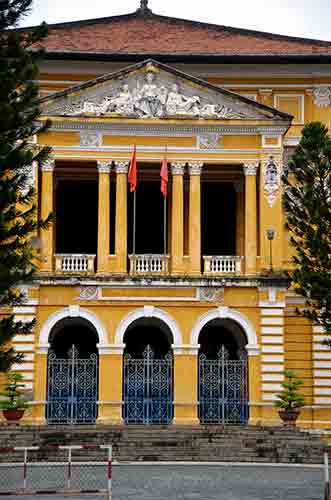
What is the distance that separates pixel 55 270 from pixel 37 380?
3232mm

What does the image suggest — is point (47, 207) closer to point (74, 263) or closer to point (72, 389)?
point (74, 263)

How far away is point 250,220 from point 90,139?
5209 millimetres

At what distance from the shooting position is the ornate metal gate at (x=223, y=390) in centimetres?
3084

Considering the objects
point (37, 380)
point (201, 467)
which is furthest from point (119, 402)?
point (201, 467)

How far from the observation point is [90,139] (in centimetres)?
3166

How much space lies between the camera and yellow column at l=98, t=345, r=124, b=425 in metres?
30.4

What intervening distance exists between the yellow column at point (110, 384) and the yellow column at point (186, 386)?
158 centimetres

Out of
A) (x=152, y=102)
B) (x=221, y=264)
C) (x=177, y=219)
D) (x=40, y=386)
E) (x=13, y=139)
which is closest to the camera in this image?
(x=13, y=139)

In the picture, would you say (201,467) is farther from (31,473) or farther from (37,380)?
(37,380)

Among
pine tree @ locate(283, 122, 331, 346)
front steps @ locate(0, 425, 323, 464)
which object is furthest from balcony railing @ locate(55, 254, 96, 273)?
pine tree @ locate(283, 122, 331, 346)

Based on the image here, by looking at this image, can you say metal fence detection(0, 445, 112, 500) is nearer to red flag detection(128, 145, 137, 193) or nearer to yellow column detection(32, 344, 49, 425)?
yellow column detection(32, 344, 49, 425)

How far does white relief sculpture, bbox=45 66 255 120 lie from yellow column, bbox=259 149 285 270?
1.47m

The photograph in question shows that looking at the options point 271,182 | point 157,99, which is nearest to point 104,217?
point 157,99

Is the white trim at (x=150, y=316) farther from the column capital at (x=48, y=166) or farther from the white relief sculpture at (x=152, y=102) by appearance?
the white relief sculpture at (x=152, y=102)
